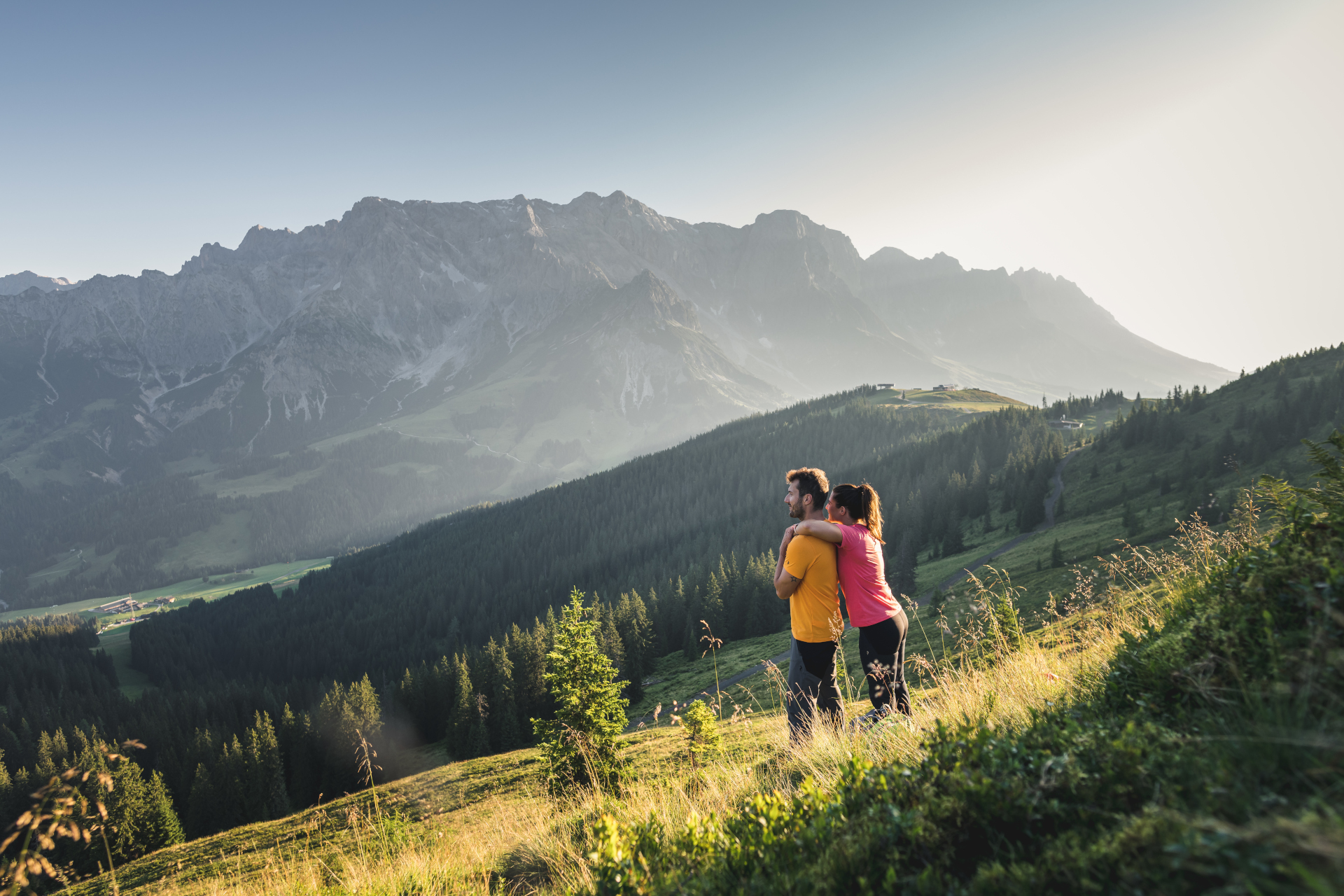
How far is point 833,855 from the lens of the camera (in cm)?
290

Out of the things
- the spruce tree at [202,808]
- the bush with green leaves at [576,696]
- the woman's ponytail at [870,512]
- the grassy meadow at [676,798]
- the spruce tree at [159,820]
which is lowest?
the spruce tree at [202,808]

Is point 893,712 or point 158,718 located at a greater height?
point 893,712

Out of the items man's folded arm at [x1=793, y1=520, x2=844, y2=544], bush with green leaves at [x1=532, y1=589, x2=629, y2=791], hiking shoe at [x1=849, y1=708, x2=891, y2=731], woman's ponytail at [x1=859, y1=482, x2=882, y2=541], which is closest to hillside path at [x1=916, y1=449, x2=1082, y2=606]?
bush with green leaves at [x1=532, y1=589, x2=629, y2=791]

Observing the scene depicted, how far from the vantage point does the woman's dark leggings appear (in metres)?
6.51

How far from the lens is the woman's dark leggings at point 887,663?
21.4ft

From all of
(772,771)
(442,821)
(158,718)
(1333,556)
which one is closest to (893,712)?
(772,771)

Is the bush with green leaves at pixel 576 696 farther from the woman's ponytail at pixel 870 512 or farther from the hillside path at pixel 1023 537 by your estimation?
the hillside path at pixel 1023 537

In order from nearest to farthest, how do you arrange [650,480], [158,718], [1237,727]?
1. [1237,727]
2. [158,718]
3. [650,480]

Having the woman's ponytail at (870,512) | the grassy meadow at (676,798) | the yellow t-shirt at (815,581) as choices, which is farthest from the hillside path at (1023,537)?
the yellow t-shirt at (815,581)

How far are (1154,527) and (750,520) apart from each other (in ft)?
235

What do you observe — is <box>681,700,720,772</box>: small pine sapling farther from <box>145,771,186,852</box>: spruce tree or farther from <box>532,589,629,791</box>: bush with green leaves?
<box>145,771,186,852</box>: spruce tree

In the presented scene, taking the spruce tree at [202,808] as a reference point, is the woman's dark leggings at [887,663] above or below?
above

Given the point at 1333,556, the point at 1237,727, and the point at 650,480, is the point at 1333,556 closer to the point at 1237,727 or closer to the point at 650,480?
the point at 1237,727

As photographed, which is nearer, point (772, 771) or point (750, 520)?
point (772, 771)
